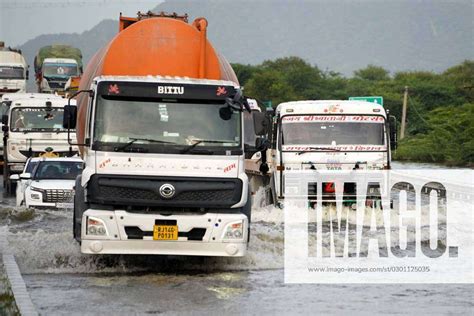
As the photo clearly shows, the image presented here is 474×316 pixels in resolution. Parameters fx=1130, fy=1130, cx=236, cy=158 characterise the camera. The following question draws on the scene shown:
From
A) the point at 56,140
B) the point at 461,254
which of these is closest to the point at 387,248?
the point at 461,254

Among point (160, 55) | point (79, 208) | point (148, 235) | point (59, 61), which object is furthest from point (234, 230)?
point (59, 61)

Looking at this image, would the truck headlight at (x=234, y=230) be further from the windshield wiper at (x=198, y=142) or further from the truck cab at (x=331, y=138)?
the truck cab at (x=331, y=138)

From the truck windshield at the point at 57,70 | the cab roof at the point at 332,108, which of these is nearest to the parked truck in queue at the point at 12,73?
the truck windshield at the point at 57,70

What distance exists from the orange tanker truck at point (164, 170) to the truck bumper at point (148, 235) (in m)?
0.01

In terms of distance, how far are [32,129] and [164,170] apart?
61.2ft

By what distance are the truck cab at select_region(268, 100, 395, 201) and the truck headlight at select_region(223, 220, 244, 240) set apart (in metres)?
9.20

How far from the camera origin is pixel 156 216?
13.5m

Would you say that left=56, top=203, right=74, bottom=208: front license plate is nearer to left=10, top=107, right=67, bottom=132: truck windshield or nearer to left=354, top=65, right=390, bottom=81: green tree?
left=10, top=107, right=67, bottom=132: truck windshield

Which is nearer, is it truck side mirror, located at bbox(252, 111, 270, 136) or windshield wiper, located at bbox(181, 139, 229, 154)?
windshield wiper, located at bbox(181, 139, 229, 154)

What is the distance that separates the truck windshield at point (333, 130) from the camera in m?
23.1

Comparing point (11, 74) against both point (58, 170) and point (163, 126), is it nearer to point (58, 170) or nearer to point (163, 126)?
point (58, 170)

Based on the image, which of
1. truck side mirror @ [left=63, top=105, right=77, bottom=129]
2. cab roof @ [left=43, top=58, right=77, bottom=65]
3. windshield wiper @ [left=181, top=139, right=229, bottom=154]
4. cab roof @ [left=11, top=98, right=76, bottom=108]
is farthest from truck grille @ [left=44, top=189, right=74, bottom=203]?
cab roof @ [left=43, top=58, right=77, bottom=65]

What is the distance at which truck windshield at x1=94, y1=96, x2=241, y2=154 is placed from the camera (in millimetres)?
13695

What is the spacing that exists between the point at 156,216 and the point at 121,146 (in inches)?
37.5
